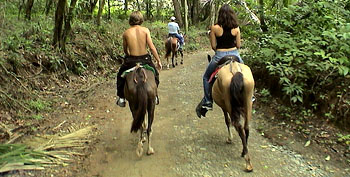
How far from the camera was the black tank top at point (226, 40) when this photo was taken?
536 cm

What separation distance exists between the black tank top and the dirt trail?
174cm

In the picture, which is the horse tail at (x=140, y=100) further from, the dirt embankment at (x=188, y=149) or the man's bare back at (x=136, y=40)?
the dirt embankment at (x=188, y=149)

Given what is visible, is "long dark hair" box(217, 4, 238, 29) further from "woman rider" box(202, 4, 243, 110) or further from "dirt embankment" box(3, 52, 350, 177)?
"dirt embankment" box(3, 52, 350, 177)

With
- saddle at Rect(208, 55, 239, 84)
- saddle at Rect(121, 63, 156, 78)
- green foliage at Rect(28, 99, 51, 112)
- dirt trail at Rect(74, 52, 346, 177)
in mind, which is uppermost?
saddle at Rect(208, 55, 239, 84)

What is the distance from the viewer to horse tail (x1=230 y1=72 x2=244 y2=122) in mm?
4523

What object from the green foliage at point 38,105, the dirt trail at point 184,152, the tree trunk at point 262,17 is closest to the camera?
the dirt trail at point 184,152

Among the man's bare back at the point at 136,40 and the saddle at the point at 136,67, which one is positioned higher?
the man's bare back at the point at 136,40

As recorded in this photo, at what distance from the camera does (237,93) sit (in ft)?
14.9

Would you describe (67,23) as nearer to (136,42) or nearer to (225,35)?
(136,42)

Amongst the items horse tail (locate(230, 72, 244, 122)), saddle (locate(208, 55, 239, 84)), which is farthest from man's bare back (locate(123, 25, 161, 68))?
horse tail (locate(230, 72, 244, 122))

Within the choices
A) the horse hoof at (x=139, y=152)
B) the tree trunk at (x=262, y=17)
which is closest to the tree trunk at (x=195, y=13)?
the tree trunk at (x=262, y=17)

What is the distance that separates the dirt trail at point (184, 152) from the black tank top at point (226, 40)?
1736 millimetres

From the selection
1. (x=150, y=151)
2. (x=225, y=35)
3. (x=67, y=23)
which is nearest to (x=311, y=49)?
(x=225, y=35)

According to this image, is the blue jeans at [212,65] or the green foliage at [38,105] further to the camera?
the green foliage at [38,105]
